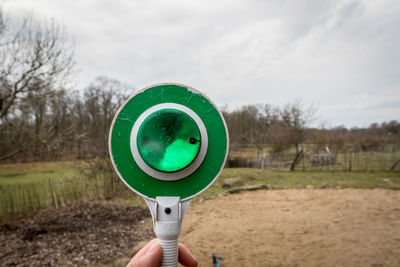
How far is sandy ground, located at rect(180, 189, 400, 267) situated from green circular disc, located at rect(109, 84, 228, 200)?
4.03 meters

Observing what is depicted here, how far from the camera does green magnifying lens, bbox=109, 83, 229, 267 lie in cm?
76

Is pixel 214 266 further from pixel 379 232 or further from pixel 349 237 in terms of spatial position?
pixel 379 232

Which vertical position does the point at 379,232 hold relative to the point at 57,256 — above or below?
above

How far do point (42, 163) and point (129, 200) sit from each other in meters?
10.7

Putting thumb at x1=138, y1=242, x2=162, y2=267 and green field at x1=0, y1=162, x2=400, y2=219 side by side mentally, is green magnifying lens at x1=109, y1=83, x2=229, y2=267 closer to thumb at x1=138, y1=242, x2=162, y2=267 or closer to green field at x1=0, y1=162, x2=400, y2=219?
thumb at x1=138, y1=242, x2=162, y2=267

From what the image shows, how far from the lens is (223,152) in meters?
0.83

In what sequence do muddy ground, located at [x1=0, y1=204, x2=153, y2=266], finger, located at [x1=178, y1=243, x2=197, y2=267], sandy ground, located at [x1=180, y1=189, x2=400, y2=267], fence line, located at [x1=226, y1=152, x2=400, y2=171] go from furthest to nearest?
fence line, located at [x1=226, y1=152, x2=400, y2=171], muddy ground, located at [x1=0, y1=204, x2=153, y2=266], sandy ground, located at [x1=180, y1=189, x2=400, y2=267], finger, located at [x1=178, y1=243, x2=197, y2=267]

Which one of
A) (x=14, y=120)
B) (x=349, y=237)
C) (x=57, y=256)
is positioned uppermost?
(x=14, y=120)

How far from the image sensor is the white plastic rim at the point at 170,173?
2.57ft

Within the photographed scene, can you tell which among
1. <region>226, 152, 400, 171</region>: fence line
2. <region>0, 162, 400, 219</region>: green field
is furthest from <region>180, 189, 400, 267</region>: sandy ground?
<region>226, 152, 400, 171</region>: fence line

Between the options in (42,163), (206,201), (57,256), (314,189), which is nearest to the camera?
(57,256)

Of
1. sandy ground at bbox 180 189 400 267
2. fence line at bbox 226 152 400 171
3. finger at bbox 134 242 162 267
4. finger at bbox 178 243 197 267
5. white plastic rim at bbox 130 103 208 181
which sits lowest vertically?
sandy ground at bbox 180 189 400 267

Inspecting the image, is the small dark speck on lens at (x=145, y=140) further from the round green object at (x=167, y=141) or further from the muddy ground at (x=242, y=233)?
the muddy ground at (x=242, y=233)

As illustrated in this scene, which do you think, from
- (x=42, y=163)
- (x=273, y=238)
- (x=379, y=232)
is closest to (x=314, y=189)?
(x=379, y=232)
